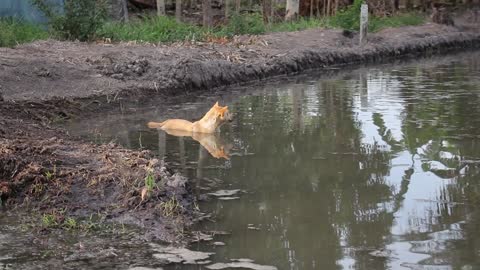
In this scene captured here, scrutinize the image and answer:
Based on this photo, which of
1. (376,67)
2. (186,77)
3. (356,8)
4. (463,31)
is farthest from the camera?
(463,31)

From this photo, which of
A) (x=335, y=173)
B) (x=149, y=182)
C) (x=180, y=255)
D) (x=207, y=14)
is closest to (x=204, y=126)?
(x=335, y=173)

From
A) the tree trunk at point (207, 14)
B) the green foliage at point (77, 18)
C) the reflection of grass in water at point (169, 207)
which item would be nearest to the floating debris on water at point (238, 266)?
the reflection of grass in water at point (169, 207)

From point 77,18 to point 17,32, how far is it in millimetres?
1240

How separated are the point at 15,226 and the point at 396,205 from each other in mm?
3165

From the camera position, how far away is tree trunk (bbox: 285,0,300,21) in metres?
24.4

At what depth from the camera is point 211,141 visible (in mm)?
9742

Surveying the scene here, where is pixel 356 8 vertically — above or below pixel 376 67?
above

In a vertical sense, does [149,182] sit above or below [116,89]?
below

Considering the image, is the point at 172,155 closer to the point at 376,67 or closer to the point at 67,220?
the point at 67,220

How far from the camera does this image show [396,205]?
6699 mm

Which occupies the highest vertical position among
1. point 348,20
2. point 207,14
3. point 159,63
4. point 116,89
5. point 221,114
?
point 207,14

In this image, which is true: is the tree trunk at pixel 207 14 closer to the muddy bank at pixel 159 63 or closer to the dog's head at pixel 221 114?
the muddy bank at pixel 159 63

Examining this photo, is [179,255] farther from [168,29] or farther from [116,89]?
[168,29]

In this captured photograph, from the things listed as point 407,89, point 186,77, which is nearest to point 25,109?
point 186,77
